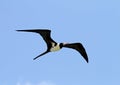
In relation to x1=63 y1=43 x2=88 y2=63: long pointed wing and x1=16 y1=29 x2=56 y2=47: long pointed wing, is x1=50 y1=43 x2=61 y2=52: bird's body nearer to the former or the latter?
x1=16 y1=29 x2=56 y2=47: long pointed wing

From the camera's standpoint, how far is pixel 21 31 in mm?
23703

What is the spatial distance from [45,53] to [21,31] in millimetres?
2620

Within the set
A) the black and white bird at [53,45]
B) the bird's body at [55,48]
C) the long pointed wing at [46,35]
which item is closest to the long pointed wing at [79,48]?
the black and white bird at [53,45]

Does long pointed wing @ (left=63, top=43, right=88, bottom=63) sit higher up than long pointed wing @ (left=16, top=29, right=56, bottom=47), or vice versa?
long pointed wing @ (left=16, top=29, right=56, bottom=47)

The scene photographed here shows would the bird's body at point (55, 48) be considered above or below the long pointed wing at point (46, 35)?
below

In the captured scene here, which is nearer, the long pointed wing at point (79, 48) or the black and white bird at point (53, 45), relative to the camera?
the black and white bird at point (53, 45)

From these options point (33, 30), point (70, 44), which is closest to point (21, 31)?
point (33, 30)

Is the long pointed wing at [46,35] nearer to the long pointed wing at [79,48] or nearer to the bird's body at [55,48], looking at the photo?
the bird's body at [55,48]

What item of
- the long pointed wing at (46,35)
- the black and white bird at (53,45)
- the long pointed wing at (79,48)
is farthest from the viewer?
the long pointed wing at (79,48)

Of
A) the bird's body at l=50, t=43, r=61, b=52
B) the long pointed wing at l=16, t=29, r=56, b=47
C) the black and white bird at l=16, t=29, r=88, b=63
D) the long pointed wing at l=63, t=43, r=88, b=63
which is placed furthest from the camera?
the long pointed wing at l=63, t=43, r=88, b=63

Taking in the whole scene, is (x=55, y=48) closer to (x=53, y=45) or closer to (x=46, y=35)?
(x=53, y=45)

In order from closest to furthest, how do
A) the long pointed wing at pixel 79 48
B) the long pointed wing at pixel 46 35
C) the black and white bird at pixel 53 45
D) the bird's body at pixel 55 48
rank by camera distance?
the bird's body at pixel 55 48 → the black and white bird at pixel 53 45 → the long pointed wing at pixel 46 35 → the long pointed wing at pixel 79 48

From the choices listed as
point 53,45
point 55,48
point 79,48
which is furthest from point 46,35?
point 79,48

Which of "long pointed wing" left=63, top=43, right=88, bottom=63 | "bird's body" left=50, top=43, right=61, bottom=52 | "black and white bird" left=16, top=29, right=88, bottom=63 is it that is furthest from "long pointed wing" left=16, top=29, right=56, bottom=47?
"long pointed wing" left=63, top=43, right=88, bottom=63
